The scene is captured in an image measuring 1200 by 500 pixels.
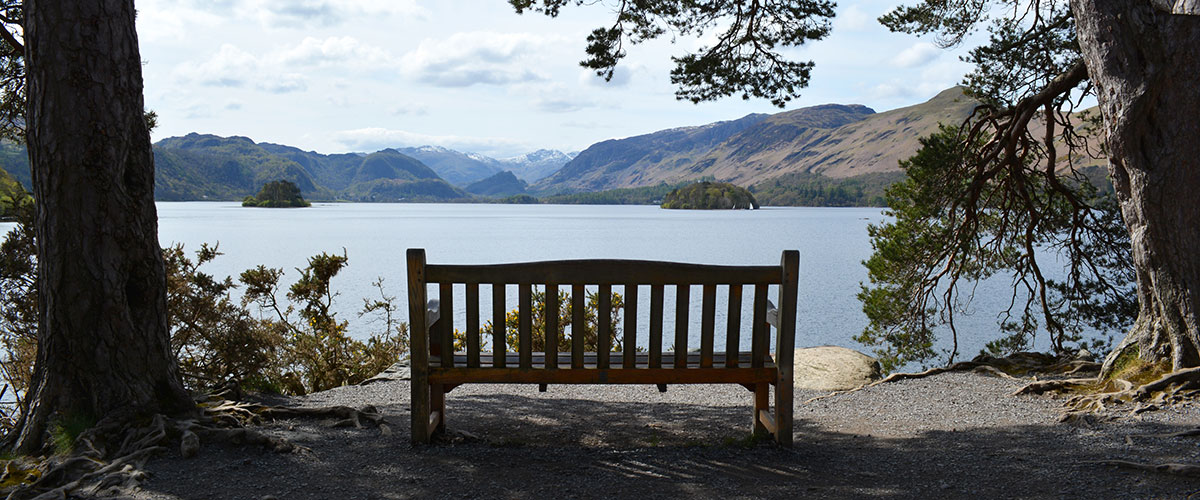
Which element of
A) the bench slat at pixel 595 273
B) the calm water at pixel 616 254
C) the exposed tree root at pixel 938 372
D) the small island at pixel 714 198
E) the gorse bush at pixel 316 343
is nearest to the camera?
the bench slat at pixel 595 273

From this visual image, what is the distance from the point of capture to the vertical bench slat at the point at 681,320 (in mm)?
4160

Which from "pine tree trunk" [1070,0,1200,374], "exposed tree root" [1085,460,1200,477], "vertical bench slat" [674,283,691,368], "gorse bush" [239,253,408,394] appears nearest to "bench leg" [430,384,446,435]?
"vertical bench slat" [674,283,691,368]

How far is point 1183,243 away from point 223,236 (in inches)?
2006

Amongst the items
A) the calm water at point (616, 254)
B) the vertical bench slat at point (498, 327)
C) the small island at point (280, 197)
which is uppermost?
the vertical bench slat at point (498, 327)

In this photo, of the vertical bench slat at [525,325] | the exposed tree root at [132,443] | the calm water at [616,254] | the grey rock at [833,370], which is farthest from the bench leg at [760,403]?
the calm water at [616,254]

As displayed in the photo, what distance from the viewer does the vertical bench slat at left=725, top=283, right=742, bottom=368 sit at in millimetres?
4184

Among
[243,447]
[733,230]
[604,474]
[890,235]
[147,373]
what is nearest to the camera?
[604,474]

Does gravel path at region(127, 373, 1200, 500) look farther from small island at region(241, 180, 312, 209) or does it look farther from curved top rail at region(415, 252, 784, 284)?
small island at region(241, 180, 312, 209)

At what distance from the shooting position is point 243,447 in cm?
425

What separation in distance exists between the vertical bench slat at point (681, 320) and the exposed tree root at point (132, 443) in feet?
6.62

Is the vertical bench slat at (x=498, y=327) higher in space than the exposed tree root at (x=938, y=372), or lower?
higher

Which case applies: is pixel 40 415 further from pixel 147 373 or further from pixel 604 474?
pixel 604 474

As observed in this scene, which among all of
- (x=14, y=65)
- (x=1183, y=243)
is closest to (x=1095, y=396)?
(x=1183, y=243)

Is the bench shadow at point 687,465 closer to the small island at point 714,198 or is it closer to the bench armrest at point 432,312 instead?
the bench armrest at point 432,312
